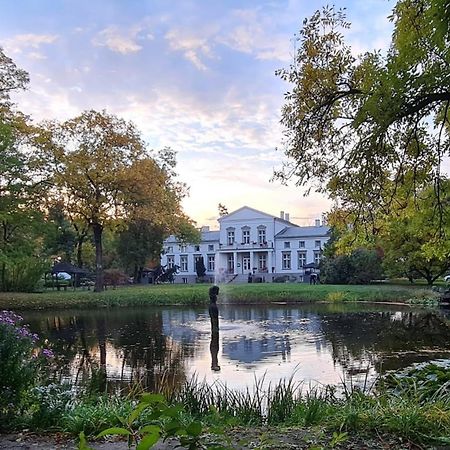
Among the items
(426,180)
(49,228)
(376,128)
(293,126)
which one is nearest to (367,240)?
(426,180)

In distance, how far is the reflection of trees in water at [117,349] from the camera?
9906 mm

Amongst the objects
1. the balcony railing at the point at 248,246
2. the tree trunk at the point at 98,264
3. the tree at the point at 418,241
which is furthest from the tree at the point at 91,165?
the balcony railing at the point at 248,246

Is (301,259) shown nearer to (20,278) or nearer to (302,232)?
(302,232)

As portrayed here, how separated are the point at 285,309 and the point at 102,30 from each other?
17.6 m

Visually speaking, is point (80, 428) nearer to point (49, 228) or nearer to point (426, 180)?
point (426, 180)

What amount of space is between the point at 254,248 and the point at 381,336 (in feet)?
157

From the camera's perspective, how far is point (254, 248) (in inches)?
2485

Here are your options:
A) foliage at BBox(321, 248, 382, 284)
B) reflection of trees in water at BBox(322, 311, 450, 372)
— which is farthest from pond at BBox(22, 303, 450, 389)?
foliage at BBox(321, 248, 382, 284)

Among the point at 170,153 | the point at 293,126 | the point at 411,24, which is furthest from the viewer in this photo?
the point at 170,153

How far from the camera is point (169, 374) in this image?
1002 cm

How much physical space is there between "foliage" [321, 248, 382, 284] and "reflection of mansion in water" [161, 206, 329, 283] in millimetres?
16226

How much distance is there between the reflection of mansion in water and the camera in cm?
6088

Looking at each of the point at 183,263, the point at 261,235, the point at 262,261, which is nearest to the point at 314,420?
the point at 261,235

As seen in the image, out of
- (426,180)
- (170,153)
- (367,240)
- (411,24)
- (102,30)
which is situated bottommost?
(367,240)
